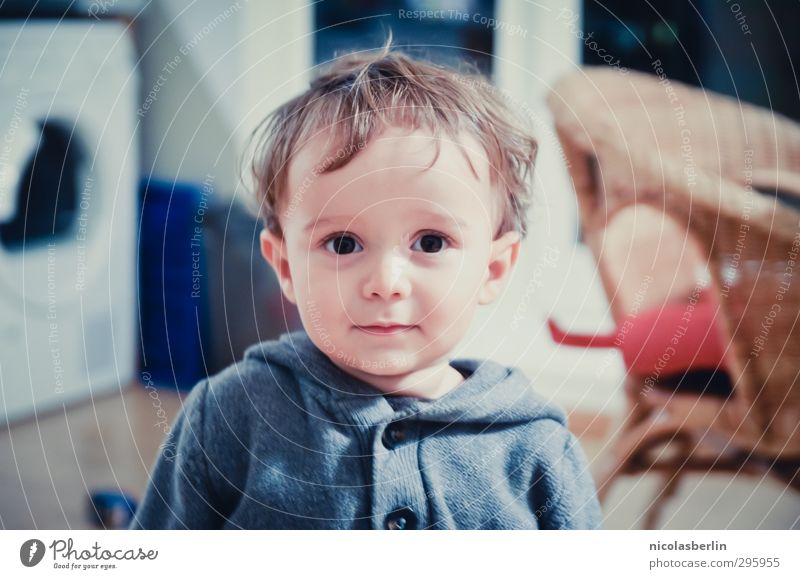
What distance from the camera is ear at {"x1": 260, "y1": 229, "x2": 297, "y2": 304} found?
644mm

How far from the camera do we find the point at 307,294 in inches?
25.2

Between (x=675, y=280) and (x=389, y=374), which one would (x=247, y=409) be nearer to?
(x=389, y=374)

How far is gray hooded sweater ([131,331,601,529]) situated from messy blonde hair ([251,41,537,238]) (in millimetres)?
128

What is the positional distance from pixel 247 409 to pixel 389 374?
0.40 feet

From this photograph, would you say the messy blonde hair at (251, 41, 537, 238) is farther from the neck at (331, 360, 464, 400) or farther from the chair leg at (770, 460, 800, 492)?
the chair leg at (770, 460, 800, 492)

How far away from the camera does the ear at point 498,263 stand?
64 centimetres
